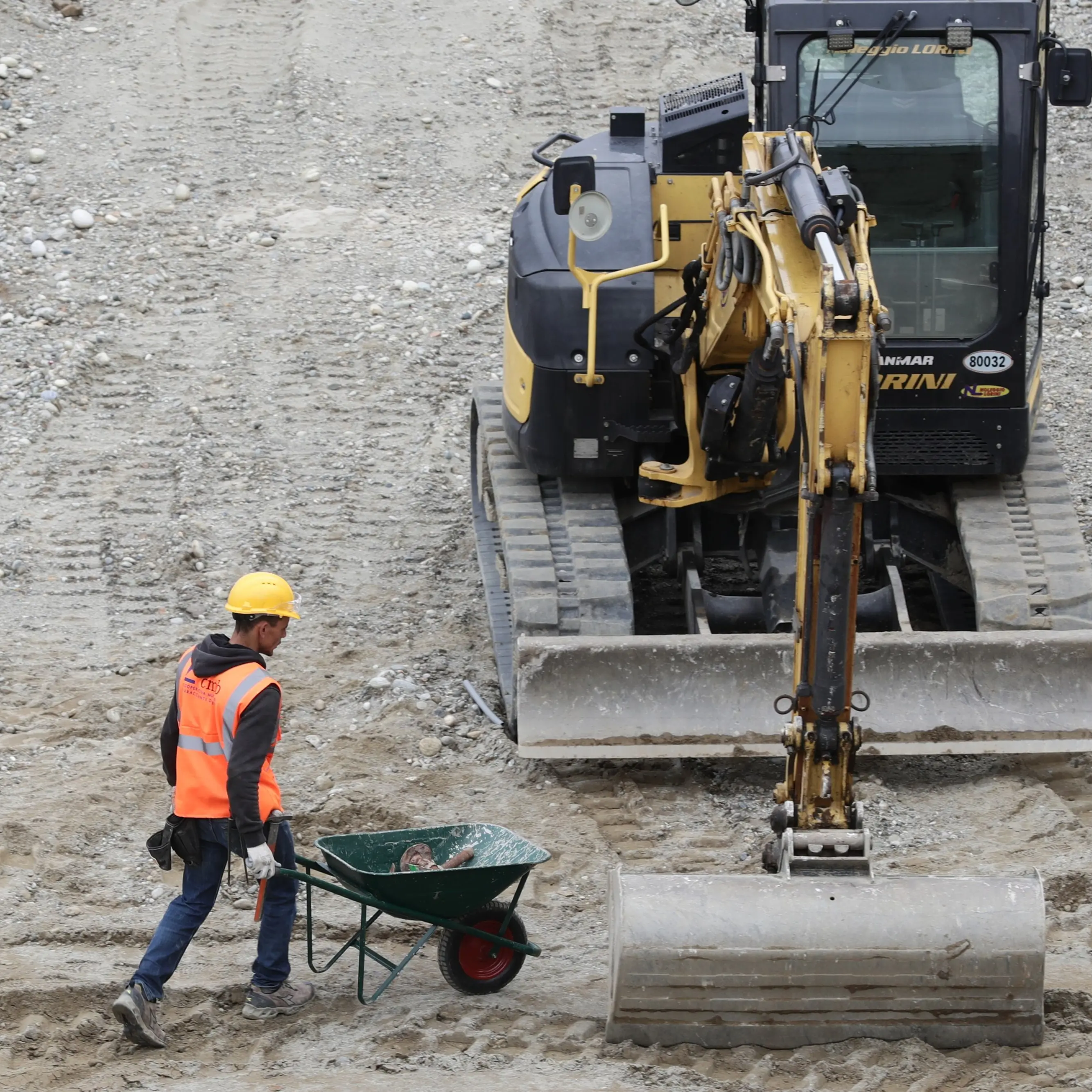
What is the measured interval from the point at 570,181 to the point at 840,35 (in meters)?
1.25

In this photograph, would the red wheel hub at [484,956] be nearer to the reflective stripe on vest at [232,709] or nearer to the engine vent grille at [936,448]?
the reflective stripe on vest at [232,709]

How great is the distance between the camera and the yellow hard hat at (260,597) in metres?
5.35

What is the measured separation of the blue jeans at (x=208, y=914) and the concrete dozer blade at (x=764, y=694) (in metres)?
1.77

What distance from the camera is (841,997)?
4.99 meters

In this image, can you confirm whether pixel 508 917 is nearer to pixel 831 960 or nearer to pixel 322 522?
pixel 831 960

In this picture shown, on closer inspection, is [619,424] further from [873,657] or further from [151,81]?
[151,81]

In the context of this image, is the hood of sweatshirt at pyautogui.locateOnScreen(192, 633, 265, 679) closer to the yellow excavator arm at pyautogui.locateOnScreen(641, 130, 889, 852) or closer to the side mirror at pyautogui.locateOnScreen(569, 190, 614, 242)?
the yellow excavator arm at pyautogui.locateOnScreen(641, 130, 889, 852)

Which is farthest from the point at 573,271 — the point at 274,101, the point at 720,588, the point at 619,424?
the point at 274,101

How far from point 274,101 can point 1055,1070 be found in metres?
12.9

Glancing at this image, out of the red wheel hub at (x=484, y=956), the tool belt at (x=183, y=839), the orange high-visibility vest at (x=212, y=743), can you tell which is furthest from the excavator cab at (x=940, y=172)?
the tool belt at (x=183, y=839)

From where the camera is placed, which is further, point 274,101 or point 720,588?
point 274,101

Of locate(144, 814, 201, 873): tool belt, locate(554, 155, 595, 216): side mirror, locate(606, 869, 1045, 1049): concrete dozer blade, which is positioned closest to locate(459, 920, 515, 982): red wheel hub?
locate(606, 869, 1045, 1049): concrete dozer blade

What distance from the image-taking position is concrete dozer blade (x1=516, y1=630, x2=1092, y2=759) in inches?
277

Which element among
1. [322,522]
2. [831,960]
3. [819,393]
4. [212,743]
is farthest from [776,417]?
[322,522]
